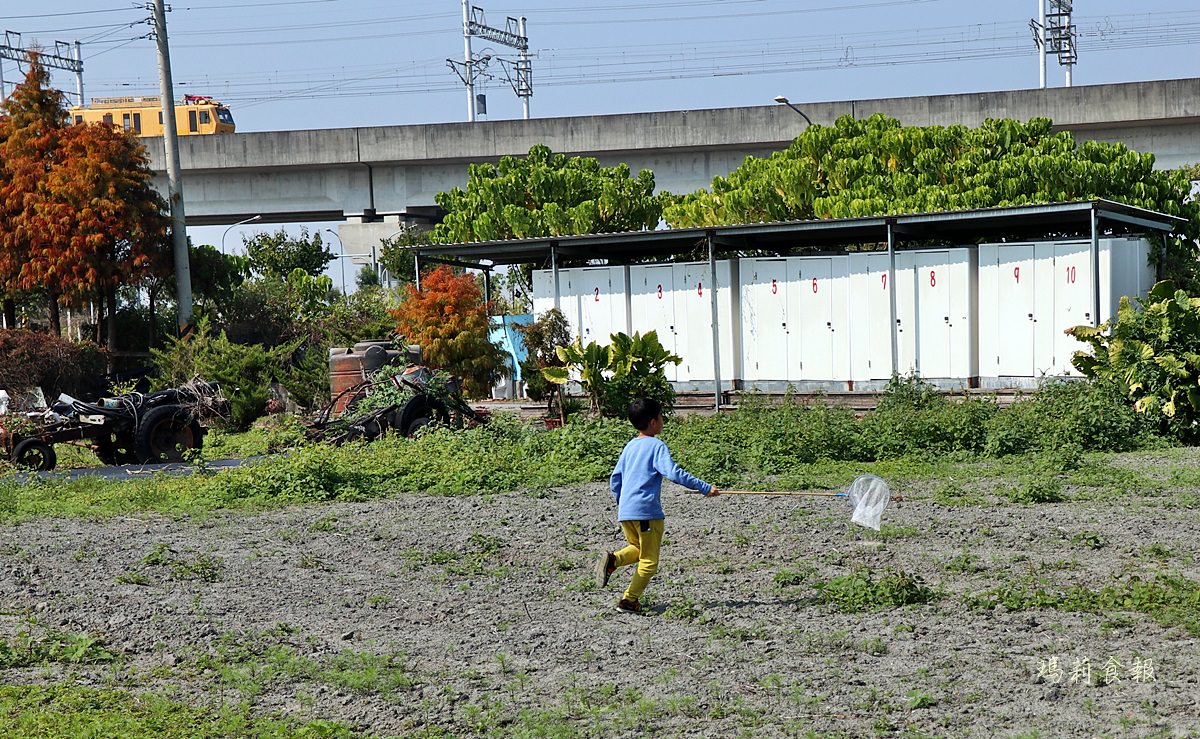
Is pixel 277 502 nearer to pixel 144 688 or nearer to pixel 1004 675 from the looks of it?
pixel 144 688

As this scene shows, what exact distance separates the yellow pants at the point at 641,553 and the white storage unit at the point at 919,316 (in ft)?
41.7

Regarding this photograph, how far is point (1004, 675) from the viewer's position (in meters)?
6.25

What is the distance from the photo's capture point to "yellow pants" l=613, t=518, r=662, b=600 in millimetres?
7910

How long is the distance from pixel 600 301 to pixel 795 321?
3833 millimetres

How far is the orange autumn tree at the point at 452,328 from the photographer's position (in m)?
22.3

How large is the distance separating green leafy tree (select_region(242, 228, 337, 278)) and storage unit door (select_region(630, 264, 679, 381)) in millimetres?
27900

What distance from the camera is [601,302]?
23.5 metres

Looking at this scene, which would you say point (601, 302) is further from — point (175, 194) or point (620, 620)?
point (620, 620)

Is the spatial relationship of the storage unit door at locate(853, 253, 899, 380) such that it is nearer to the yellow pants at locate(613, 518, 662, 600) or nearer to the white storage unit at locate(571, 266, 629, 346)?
the white storage unit at locate(571, 266, 629, 346)

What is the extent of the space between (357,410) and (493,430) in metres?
2.04

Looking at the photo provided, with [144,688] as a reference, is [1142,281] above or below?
above

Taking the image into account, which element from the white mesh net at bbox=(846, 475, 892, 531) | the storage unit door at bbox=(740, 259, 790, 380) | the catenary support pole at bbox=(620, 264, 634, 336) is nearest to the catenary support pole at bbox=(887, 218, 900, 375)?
the storage unit door at bbox=(740, 259, 790, 380)

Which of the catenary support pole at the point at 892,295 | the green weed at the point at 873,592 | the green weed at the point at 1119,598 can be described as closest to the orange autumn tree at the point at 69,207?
the catenary support pole at the point at 892,295

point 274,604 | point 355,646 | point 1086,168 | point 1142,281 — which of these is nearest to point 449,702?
point 355,646
